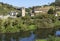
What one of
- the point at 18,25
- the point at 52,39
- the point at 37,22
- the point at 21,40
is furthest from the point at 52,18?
the point at 52,39

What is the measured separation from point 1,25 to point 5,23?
71cm

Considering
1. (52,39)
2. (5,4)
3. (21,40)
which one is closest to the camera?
(52,39)

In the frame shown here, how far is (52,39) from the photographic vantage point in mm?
16266

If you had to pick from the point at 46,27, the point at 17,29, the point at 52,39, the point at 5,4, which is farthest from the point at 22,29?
the point at 5,4

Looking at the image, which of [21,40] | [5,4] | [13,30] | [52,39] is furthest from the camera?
[5,4]

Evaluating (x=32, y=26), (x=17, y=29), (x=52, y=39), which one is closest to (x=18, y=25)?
(x=17, y=29)

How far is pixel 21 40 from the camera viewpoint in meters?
22.4

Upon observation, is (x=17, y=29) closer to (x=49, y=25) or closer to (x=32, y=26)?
(x=32, y=26)

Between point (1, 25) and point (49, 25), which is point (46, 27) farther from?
point (1, 25)

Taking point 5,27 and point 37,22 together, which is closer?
point 5,27

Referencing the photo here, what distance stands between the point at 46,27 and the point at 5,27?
858 cm

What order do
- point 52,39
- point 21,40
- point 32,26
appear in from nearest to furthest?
point 52,39
point 21,40
point 32,26

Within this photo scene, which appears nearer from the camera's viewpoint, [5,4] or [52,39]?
[52,39]

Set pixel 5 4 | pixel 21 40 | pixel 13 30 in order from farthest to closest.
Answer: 1. pixel 5 4
2. pixel 13 30
3. pixel 21 40
